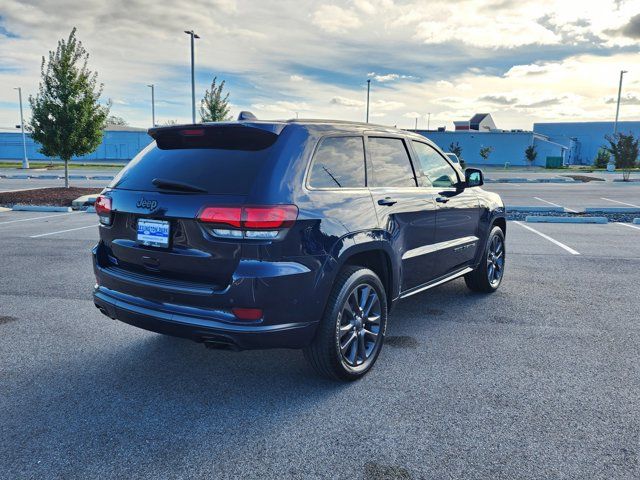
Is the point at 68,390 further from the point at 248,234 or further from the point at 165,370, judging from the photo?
the point at 248,234

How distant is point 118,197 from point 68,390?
1.36 meters

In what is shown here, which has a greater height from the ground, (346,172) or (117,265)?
(346,172)

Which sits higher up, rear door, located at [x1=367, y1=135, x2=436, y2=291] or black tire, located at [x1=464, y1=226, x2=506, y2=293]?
rear door, located at [x1=367, y1=135, x2=436, y2=291]

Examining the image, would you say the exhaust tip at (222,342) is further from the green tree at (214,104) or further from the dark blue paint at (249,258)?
the green tree at (214,104)

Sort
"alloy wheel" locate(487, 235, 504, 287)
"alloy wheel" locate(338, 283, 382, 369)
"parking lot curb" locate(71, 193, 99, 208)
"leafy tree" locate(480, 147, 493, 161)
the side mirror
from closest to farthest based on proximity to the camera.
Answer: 1. "alloy wheel" locate(338, 283, 382, 369)
2. the side mirror
3. "alloy wheel" locate(487, 235, 504, 287)
4. "parking lot curb" locate(71, 193, 99, 208)
5. "leafy tree" locate(480, 147, 493, 161)

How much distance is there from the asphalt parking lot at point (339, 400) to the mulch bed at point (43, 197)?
11.7 m

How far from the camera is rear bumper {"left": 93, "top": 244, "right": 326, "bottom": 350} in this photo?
3107 mm

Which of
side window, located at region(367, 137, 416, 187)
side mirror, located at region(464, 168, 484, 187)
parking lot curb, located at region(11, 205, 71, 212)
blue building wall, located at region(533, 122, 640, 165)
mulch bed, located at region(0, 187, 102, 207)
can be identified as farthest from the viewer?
blue building wall, located at region(533, 122, 640, 165)

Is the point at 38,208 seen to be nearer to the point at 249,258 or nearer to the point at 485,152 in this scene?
the point at 249,258

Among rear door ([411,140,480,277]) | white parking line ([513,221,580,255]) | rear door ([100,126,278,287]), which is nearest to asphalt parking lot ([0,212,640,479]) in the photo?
rear door ([411,140,480,277])

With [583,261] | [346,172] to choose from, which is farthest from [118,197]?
[583,261]

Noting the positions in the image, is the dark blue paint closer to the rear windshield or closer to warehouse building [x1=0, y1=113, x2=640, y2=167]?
the rear windshield

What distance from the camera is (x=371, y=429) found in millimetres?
3092

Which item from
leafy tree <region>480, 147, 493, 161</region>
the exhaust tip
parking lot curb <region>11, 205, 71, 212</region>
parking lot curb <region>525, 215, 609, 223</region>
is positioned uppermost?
leafy tree <region>480, 147, 493, 161</region>
